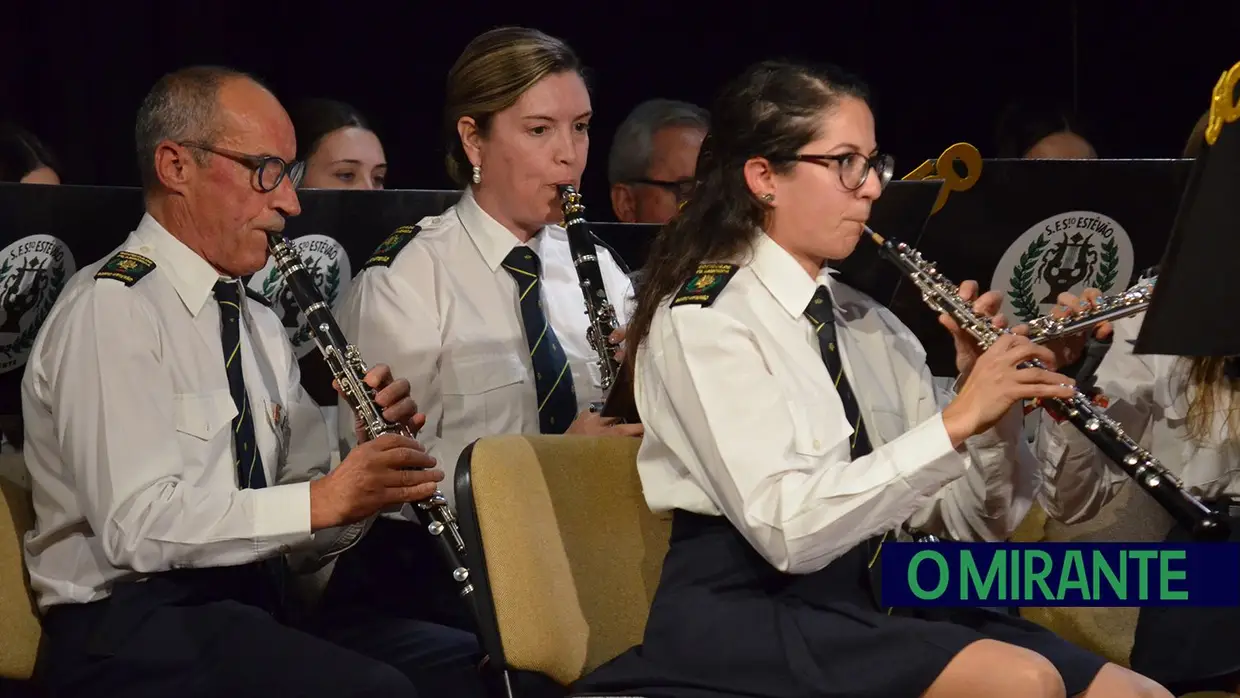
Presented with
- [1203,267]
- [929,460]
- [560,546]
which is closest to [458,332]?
[560,546]

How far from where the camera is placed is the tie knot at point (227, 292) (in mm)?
2664

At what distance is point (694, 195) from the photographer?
2.47m

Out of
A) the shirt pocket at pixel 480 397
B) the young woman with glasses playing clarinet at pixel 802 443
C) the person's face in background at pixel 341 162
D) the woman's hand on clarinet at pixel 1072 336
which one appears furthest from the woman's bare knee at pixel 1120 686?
the person's face in background at pixel 341 162

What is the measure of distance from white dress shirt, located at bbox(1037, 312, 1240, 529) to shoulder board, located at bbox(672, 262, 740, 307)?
2.20ft

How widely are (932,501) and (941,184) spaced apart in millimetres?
754

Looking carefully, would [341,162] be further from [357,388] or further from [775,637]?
[775,637]

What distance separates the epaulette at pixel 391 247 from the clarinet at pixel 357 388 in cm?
45

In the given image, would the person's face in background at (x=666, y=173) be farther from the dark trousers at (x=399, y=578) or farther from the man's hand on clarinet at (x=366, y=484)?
the man's hand on clarinet at (x=366, y=484)

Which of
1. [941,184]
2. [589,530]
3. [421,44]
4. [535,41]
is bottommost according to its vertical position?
[589,530]

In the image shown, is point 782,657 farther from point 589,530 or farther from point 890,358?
point 890,358

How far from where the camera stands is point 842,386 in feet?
7.45

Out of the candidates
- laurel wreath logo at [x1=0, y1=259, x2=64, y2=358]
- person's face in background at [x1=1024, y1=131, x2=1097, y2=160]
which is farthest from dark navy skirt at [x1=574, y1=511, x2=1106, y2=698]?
person's face in background at [x1=1024, y1=131, x2=1097, y2=160]

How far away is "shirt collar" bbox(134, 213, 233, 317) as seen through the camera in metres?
2.62

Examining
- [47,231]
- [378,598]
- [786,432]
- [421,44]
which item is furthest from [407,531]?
[421,44]
